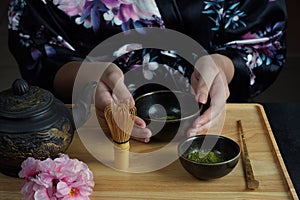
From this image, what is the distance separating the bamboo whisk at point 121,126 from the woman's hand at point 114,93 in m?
0.04

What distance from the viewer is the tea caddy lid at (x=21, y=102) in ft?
2.60

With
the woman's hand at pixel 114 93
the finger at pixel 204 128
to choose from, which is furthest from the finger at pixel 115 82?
the finger at pixel 204 128

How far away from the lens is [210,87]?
1.00 meters

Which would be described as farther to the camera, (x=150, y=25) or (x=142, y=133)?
(x=150, y=25)

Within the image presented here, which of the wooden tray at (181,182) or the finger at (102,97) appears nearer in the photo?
the wooden tray at (181,182)

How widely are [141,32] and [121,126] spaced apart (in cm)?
39

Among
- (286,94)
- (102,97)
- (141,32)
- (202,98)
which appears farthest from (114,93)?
(286,94)

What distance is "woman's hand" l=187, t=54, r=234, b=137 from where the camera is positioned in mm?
928

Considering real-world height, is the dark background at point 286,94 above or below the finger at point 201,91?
below

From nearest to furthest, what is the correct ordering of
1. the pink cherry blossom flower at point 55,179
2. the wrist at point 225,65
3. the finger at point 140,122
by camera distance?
the pink cherry blossom flower at point 55,179, the finger at point 140,122, the wrist at point 225,65

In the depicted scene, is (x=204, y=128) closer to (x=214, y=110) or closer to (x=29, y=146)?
(x=214, y=110)

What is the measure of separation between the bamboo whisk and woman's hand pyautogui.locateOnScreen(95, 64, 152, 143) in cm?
4

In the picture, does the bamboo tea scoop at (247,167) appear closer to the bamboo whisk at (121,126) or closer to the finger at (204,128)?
the finger at (204,128)

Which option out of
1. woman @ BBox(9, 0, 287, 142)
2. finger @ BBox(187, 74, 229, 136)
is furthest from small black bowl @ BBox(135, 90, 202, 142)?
woman @ BBox(9, 0, 287, 142)
